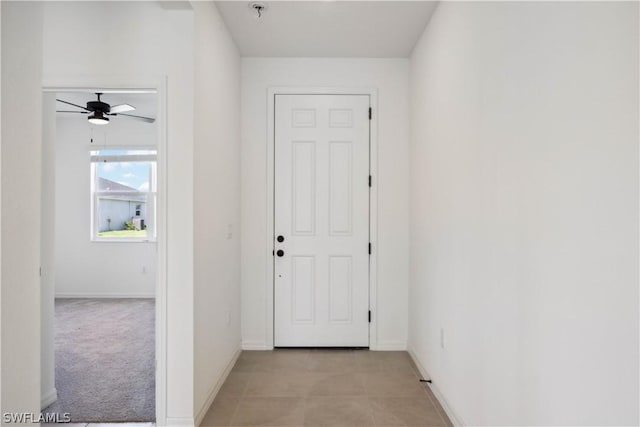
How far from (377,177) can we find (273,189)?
957 millimetres

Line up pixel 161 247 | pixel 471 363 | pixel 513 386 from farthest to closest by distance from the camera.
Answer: pixel 161 247, pixel 471 363, pixel 513 386

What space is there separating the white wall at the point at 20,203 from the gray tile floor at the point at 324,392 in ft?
5.04

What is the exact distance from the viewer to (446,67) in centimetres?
233

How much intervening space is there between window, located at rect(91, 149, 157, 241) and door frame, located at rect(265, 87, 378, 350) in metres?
3.02

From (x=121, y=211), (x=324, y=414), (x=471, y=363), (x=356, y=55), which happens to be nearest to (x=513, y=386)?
(x=471, y=363)

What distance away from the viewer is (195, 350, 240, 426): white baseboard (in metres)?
2.18

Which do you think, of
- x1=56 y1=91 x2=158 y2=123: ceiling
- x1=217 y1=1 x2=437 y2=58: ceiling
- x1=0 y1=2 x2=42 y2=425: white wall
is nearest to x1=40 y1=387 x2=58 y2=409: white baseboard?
x1=0 y1=2 x2=42 y2=425: white wall

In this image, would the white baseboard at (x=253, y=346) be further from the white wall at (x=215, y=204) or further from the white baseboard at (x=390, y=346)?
the white baseboard at (x=390, y=346)

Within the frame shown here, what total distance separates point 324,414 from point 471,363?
955 millimetres

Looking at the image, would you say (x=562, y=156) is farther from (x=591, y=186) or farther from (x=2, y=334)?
(x=2, y=334)

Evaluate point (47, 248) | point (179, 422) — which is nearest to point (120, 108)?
A: point (47, 248)

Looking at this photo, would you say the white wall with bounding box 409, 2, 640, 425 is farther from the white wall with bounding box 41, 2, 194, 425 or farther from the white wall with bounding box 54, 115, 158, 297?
the white wall with bounding box 54, 115, 158, 297

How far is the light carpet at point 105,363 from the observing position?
2.33 m

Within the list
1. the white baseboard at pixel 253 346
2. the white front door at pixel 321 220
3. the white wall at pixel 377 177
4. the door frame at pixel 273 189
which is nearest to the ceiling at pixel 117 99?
the white wall at pixel 377 177
